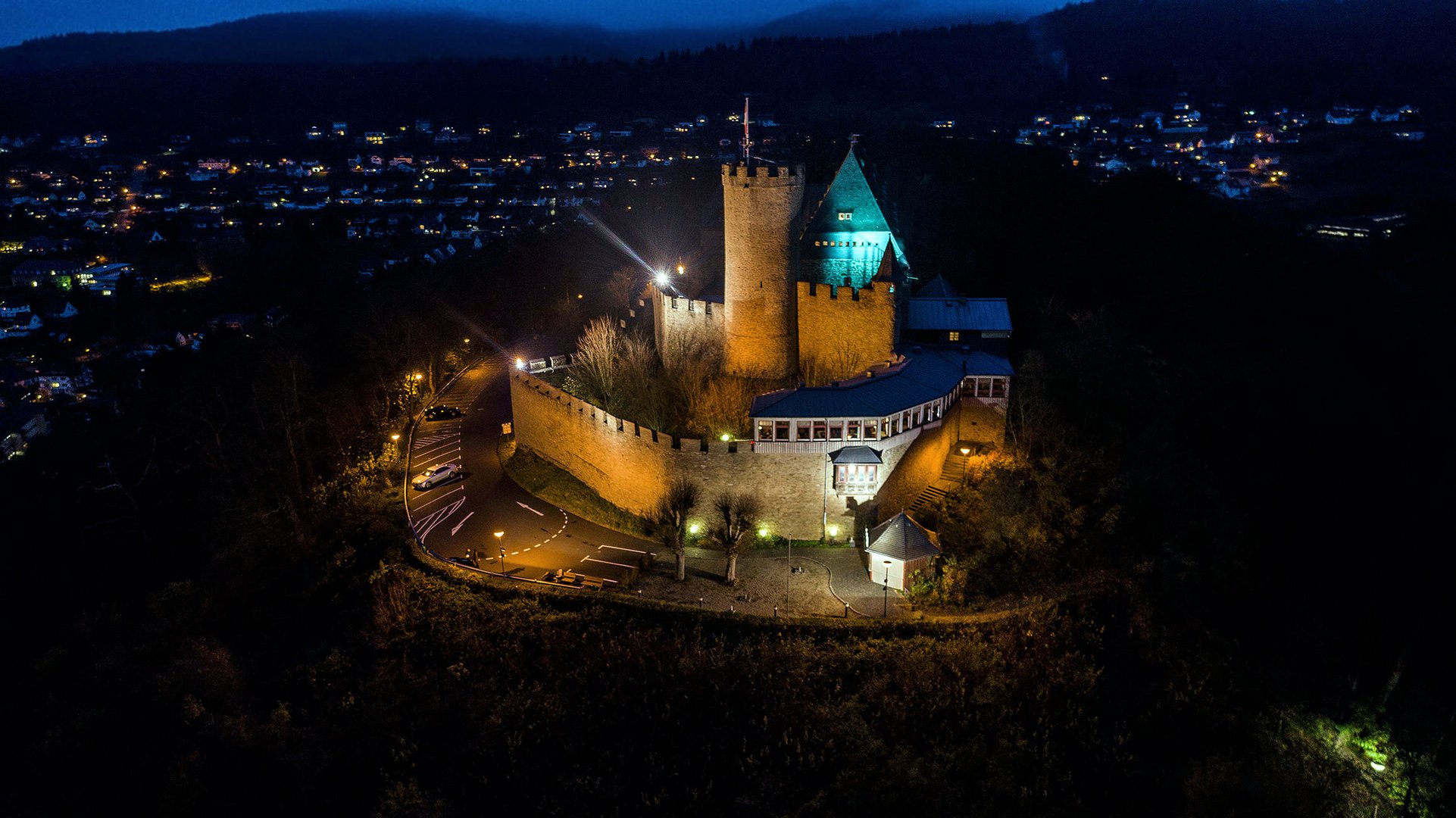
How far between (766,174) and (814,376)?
7.04m

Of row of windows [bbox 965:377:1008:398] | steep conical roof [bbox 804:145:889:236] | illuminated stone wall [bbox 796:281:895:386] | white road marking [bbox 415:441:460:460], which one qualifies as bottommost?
white road marking [bbox 415:441:460:460]

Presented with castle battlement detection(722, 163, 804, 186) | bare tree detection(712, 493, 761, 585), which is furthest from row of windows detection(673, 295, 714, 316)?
bare tree detection(712, 493, 761, 585)

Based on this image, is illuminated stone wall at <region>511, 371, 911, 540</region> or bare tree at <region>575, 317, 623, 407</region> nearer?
illuminated stone wall at <region>511, 371, 911, 540</region>

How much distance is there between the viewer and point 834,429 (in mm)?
25484

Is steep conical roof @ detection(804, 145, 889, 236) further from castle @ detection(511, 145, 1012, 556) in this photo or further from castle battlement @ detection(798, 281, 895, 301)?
castle battlement @ detection(798, 281, 895, 301)

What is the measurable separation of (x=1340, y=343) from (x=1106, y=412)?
26.4 ft

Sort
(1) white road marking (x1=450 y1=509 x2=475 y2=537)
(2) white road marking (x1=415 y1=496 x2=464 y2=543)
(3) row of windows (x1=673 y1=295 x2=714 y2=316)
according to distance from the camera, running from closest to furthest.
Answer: (1) white road marking (x1=450 y1=509 x2=475 y2=537) → (2) white road marking (x1=415 y1=496 x2=464 y2=543) → (3) row of windows (x1=673 y1=295 x2=714 y2=316)

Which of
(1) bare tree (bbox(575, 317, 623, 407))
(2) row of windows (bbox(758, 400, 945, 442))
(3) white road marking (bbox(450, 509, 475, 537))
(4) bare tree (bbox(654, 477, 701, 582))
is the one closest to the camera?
(4) bare tree (bbox(654, 477, 701, 582))

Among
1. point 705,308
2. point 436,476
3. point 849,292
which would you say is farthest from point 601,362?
point 849,292

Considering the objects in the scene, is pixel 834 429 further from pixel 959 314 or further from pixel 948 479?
pixel 959 314

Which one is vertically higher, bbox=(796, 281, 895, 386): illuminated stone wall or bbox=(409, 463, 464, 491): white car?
bbox=(796, 281, 895, 386): illuminated stone wall

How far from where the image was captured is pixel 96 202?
375ft

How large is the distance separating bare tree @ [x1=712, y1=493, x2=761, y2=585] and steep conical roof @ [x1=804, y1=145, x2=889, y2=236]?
1168 centimetres

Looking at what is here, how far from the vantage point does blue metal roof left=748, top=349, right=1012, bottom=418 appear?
2538cm
